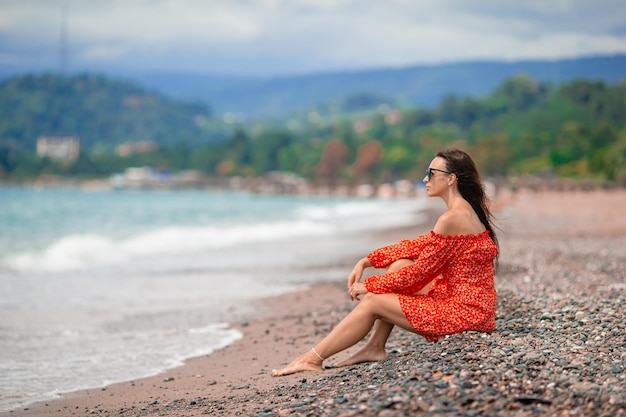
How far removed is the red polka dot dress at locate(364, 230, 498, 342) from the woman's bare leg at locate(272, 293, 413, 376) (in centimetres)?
6

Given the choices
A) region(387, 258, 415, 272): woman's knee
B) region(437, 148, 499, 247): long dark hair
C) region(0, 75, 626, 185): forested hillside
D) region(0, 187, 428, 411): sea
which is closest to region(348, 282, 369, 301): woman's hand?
region(387, 258, 415, 272): woman's knee

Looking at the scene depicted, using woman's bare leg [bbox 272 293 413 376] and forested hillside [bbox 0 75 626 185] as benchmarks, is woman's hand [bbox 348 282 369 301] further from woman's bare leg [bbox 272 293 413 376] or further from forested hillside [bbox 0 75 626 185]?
forested hillside [bbox 0 75 626 185]

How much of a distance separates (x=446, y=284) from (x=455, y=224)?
1.48 ft

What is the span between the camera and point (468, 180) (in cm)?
563

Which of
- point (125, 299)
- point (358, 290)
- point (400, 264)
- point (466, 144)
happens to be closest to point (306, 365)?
point (358, 290)

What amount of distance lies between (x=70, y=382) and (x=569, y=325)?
4.00m

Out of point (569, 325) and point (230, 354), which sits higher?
point (569, 325)

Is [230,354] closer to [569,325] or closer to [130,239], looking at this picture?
[569,325]

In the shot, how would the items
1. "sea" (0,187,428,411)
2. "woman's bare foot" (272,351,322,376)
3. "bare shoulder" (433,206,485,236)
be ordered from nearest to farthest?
"bare shoulder" (433,206,485,236), "woman's bare foot" (272,351,322,376), "sea" (0,187,428,411)

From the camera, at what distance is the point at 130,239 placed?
2577 cm

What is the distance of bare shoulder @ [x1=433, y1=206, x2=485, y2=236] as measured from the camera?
213 inches

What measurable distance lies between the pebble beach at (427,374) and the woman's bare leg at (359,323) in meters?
0.10

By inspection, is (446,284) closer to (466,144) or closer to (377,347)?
(377,347)

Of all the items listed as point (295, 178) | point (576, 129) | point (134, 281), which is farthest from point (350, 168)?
point (134, 281)
